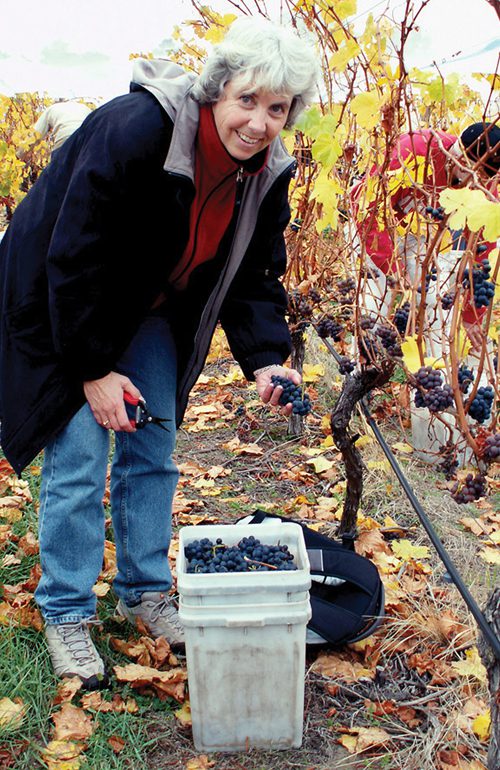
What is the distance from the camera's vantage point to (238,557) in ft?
6.12

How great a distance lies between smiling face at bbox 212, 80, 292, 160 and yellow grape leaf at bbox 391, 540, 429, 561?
1803mm

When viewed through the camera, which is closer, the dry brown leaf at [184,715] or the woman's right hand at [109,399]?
the woman's right hand at [109,399]

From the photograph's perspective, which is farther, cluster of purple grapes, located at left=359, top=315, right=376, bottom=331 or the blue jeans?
cluster of purple grapes, located at left=359, top=315, right=376, bottom=331

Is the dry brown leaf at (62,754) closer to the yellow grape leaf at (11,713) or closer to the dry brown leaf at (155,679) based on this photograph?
the yellow grape leaf at (11,713)

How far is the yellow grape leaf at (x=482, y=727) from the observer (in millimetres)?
1945

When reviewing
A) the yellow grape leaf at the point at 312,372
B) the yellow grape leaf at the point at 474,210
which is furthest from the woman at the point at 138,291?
the yellow grape leaf at the point at 312,372

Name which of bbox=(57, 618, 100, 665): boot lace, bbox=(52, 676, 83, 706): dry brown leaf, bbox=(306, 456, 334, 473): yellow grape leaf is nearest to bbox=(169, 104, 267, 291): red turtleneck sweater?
bbox=(57, 618, 100, 665): boot lace

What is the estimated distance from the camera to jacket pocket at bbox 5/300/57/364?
1878mm

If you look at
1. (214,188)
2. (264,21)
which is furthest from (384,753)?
(264,21)

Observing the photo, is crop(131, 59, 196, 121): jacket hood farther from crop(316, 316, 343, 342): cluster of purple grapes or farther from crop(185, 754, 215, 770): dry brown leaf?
crop(185, 754, 215, 770): dry brown leaf

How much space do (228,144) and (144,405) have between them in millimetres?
726

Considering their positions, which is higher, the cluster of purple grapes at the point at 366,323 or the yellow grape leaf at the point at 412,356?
the cluster of purple grapes at the point at 366,323

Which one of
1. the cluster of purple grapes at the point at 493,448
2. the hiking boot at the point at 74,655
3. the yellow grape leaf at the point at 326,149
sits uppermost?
the yellow grape leaf at the point at 326,149

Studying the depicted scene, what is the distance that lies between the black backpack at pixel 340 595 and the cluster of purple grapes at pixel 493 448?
2.96ft
